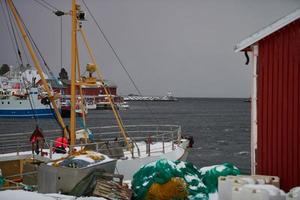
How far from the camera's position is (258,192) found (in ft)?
29.0

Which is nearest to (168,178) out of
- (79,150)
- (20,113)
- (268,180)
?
(268,180)

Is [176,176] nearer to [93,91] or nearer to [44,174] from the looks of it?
[44,174]

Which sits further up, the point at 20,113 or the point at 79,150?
the point at 79,150

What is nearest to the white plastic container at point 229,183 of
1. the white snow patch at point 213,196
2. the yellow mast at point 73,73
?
the white snow patch at point 213,196

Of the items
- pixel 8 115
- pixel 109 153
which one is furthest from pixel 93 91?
pixel 109 153

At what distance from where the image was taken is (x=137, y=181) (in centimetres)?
1080

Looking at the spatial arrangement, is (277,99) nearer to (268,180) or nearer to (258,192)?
(268,180)

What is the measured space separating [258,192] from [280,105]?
213cm

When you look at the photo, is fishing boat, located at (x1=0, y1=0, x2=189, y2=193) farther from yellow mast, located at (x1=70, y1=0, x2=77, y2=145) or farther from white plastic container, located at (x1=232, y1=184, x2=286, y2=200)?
white plastic container, located at (x1=232, y1=184, x2=286, y2=200)

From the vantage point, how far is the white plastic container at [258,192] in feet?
28.8

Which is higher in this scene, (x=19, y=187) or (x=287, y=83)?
(x=287, y=83)

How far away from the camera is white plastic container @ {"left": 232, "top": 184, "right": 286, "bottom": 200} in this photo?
28.8 feet

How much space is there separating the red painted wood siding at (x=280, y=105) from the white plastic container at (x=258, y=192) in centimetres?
108

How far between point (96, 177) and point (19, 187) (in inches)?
126
